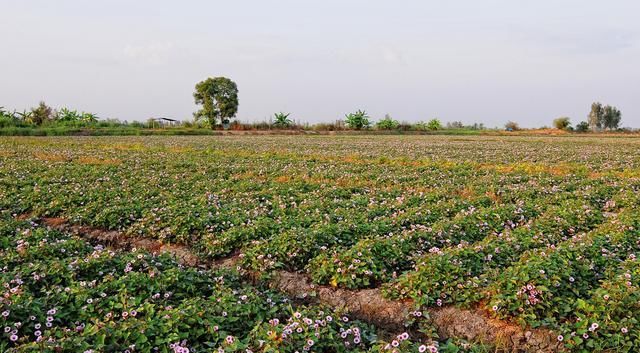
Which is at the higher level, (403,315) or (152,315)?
(152,315)

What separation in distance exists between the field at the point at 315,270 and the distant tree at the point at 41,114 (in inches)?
2373

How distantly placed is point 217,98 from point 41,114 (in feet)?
92.5

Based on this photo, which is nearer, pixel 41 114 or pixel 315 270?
pixel 315 270

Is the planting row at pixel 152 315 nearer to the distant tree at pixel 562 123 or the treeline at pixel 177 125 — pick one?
the treeline at pixel 177 125

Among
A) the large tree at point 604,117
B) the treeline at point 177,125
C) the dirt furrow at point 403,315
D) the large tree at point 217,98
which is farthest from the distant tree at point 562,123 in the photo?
the dirt furrow at point 403,315

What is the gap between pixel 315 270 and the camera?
22.2ft

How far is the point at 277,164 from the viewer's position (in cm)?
1981

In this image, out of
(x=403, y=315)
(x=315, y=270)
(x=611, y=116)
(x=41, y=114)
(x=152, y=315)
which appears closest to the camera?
(x=152, y=315)

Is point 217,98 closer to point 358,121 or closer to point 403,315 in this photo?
point 358,121

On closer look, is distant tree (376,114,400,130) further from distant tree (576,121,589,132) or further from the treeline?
distant tree (576,121,589,132)

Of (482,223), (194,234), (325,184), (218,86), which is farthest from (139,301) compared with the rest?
(218,86)

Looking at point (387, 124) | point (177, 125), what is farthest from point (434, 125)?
point (177, 125)

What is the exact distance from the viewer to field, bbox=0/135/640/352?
453cm

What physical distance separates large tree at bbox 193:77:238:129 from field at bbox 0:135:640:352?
238 feet
